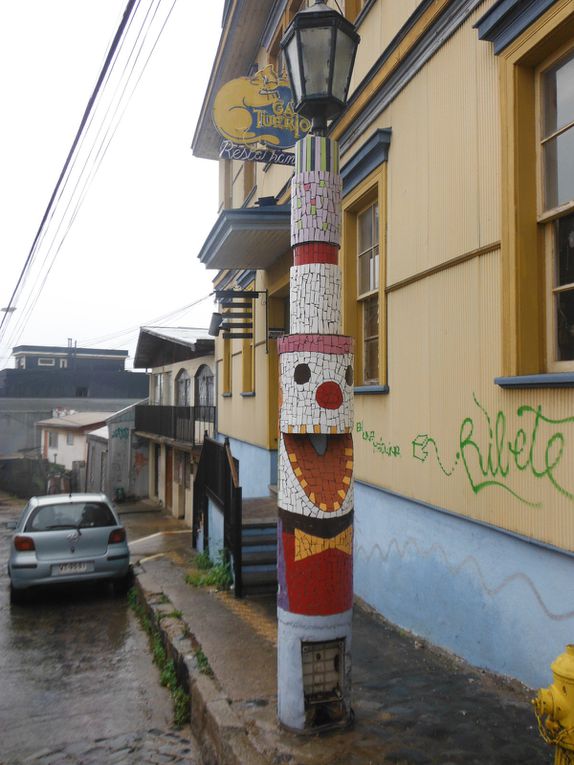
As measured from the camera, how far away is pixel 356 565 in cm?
634

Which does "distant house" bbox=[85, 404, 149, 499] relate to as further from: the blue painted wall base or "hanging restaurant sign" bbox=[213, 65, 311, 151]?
the blue painted wall base

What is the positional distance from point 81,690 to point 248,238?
5727mm

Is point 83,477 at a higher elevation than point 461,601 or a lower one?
lower

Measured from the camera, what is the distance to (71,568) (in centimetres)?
840

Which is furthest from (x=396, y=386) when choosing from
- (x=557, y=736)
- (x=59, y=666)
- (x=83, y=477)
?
(x=83, y=477)

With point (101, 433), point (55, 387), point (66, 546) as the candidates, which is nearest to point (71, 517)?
point (66, 546)

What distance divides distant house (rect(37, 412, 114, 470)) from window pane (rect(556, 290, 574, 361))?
1139 inches

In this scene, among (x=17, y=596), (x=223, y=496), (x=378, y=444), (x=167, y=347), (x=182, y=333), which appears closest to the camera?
(x=378, y=444)

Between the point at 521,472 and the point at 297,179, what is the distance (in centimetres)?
214

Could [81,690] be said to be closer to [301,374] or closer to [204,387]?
[301,374]

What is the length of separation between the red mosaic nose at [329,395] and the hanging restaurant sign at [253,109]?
4606 mm

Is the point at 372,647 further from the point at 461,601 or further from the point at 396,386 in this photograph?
the point at 396,386

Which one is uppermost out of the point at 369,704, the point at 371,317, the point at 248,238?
the point at 248,238

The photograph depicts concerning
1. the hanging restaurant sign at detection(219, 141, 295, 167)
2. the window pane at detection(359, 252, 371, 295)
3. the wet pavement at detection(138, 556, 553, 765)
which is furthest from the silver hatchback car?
the hanging restaurant sign at detection(219, 141, 295, 167)
